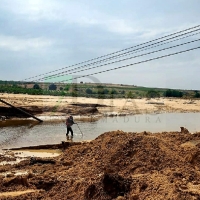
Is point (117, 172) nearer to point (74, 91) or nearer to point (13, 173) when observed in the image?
point (13, 173)

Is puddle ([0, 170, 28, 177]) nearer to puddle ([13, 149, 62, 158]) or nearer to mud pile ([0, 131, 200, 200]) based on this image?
mud pile ([0, 131, 200, 200])

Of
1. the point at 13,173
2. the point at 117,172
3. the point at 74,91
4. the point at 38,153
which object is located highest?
the point at 74,91

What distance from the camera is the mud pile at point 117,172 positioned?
21.7 feet

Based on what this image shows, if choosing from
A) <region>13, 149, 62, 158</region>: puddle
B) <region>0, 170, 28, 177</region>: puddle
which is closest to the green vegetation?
<region>13, 149, 62, 158</region>: puddle

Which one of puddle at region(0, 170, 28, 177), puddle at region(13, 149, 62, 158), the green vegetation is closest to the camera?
puddle at region(0, 170, 28, 177)

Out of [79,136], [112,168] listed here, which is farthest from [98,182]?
[79,136]

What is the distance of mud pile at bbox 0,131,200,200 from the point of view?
6.60 meters

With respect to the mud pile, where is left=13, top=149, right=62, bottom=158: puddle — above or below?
below

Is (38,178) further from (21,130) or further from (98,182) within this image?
(21,130)

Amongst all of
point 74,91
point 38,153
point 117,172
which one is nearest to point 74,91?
Answer: point 74,91

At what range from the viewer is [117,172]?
8922mm

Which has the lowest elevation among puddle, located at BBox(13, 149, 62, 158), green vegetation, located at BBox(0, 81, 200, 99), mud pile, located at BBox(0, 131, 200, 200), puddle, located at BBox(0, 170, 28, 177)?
puddle, located at BBox(13, 149, 62, 158)

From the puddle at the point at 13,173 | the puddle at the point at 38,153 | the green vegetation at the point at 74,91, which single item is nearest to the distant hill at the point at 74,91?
the green vegetation at the point at 74,91

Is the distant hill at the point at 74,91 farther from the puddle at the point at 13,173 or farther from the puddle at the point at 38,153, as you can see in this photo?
the puddle at the point at 13,173
